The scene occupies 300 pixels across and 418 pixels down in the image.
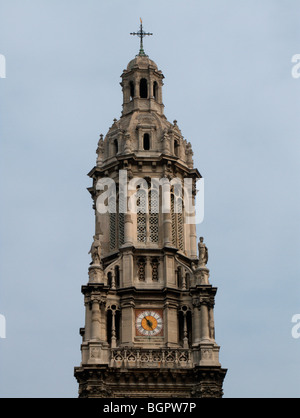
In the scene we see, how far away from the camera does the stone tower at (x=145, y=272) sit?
63219mm

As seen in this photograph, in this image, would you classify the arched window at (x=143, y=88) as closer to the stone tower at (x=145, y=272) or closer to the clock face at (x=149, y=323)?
the stone tower at (x=145, y=272)

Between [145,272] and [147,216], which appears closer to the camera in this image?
[145,272]

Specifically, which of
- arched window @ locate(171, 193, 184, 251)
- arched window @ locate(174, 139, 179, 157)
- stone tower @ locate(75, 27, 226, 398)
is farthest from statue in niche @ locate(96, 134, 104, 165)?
arched window @ locate(171, 193, 184, 251)

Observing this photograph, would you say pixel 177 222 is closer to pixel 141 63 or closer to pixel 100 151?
pixel 100 151

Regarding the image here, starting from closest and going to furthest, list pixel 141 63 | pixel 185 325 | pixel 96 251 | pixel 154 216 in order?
pixel 185 325, pixel 96 251, pixel 154 216, pixel 141 63

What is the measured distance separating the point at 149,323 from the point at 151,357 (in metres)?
3.21

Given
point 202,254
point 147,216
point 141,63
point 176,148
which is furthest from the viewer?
point 141,63

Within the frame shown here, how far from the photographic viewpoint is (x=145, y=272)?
225ft

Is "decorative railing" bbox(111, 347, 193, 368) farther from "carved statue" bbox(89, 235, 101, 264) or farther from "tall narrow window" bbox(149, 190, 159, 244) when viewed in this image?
"tall narrow window" bbox(149, 190, 159, 244)

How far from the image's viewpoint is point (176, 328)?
218ft

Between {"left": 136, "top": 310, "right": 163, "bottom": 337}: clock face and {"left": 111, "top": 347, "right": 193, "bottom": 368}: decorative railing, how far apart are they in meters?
2.16

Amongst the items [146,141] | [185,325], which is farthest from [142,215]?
[185,325]

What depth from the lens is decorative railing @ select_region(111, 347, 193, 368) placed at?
63750 millimetres
